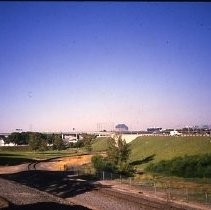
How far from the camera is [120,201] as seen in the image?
31859mm

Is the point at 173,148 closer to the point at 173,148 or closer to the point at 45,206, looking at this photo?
the point at 173,148

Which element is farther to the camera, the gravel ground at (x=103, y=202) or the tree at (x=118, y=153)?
the tree at (x=118, y=153)

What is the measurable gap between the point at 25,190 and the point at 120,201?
12750 mm

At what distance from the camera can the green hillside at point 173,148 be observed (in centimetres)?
6856

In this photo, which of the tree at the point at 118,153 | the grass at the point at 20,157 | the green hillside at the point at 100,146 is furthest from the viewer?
the green hillside at the point at 100,146

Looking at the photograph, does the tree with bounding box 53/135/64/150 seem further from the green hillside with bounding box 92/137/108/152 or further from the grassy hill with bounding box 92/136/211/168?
the grassy hill with bounding box 92/136/211/168

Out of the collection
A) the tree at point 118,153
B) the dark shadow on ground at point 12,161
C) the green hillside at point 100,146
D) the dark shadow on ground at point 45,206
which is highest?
the green hillside at point 100,146

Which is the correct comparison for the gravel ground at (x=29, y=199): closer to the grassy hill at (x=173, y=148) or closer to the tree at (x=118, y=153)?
the tree at (x=118, y=153)

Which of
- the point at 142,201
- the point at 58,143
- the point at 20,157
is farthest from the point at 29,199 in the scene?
the point at 58,143

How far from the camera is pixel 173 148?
7456 centimetres

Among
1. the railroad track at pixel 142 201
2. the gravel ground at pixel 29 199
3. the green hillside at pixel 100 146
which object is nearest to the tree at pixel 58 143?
the green hillside at pixel 100 146

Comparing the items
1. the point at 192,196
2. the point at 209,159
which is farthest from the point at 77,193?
the point at 209,159

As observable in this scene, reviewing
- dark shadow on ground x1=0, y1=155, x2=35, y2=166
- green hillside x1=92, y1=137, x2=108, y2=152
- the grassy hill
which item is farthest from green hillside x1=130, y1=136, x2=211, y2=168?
green hillside x1=92, y1=137, x2=108, y2=152

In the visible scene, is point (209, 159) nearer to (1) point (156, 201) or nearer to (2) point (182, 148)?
(2) point (182, 148)
